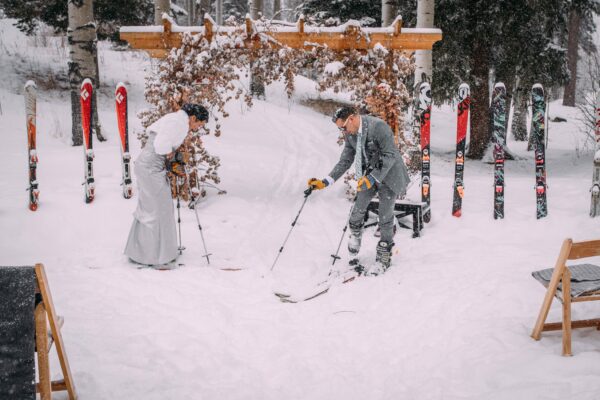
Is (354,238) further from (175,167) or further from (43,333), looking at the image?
(43,333)

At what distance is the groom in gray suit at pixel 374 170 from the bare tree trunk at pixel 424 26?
4.40 metres

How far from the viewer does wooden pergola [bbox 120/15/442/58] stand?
7.80m

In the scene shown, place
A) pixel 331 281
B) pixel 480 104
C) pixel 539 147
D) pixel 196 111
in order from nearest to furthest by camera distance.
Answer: pixel 331 281 < pixel 196 111 < pixel 539 147 < pixel 480 104

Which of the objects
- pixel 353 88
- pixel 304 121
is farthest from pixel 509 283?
pixel 304 121

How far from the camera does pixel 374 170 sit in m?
5.82

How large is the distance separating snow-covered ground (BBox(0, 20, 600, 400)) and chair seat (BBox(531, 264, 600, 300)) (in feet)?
1.53

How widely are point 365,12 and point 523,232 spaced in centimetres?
1135

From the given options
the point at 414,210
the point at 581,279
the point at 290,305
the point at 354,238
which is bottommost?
the point at 290,305

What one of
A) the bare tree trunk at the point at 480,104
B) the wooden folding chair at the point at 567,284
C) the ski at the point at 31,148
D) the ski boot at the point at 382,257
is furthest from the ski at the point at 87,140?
the bare tree trunk at the point at 480,104

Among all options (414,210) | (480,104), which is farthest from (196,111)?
(480,104)

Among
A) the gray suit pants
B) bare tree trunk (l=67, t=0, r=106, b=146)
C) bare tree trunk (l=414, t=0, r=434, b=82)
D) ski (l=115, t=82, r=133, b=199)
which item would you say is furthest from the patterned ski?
bare tree trunk (l=67, t=0, r=106, b=146)

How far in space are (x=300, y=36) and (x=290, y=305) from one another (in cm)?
463

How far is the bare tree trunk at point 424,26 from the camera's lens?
9.78m

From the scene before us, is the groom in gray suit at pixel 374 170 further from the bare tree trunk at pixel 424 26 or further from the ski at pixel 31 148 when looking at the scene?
the bare tree trunk at pixel 424 26
